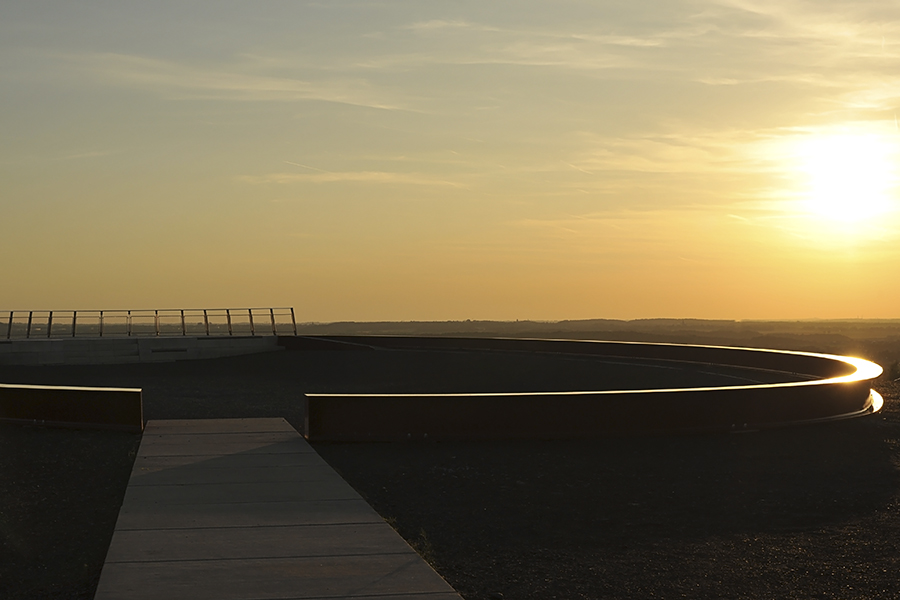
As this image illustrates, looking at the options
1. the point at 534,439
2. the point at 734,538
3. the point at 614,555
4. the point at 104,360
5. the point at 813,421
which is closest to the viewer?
the point at 614,555

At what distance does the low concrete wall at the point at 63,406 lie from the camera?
43.7 ft

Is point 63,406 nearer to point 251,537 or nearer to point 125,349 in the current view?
point 251,537

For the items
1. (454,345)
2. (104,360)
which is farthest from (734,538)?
(104,360)

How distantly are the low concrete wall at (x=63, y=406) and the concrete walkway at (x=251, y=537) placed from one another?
74.8 inches

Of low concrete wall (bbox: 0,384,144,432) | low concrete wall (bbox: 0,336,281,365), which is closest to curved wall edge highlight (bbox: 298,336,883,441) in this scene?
low concrete wall (bbox: 0,384,144,432)

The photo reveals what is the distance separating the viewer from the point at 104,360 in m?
33.0

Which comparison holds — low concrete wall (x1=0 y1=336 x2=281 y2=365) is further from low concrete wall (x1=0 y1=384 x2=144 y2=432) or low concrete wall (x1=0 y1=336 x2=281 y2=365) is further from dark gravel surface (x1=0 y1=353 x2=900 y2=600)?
dark gravel surface (x1=0 y1=353 x2=900 y2=600)

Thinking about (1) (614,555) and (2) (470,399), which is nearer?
(1) (614,555)

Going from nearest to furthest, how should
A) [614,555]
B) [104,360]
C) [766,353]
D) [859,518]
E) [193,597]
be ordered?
[193,597] → [614,555] → [859,518] → [766,353] → [104,360]

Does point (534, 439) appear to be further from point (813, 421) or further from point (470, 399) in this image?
point (813, 421)

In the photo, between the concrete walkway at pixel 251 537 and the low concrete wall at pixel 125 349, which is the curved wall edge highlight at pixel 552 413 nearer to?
the concrete walkway at pixel 251 537

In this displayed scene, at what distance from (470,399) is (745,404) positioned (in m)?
4.26

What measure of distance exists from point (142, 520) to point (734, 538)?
554 centimetres

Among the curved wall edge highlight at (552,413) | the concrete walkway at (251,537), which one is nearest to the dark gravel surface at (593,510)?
the curved wall edge highlight at (552,413)
